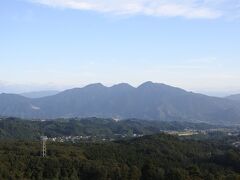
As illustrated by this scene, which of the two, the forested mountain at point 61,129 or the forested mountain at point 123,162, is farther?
the forested mountain at point 61,129

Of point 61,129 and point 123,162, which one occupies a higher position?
point 61,129

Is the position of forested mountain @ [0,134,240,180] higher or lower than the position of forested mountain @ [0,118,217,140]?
lower

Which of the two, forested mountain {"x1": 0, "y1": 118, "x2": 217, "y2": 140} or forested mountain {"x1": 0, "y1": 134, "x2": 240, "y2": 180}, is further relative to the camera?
forested mountain {"x1": 0, "y1": 118, "x2": 217, "y2": 140}

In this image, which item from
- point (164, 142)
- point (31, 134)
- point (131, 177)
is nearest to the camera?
point (131, 177)

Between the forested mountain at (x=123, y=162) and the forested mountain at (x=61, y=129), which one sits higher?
the forested mountain at (x=61, y=129)

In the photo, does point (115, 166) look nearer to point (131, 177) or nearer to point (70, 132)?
point (131, 177)

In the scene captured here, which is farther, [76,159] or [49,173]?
[76,159]

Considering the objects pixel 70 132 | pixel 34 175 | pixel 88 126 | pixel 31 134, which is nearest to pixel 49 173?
pixel 34 175

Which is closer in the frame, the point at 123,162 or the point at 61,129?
the point at 123,162
